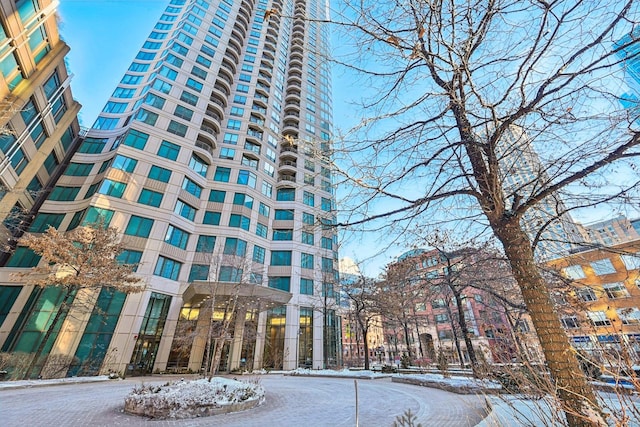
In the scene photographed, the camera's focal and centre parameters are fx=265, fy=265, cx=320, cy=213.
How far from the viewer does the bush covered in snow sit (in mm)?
7441

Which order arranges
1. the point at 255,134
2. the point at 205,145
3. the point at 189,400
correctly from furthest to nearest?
1. the point at 255,134
2. the point at 205,145
3. the point at 189,400

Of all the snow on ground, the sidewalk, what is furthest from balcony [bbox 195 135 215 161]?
the snow on ground

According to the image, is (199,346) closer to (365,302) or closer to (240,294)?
(240,294)

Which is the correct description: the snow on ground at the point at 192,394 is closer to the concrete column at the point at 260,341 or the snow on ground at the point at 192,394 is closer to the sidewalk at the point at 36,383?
the sidewalk at the point at 36,383

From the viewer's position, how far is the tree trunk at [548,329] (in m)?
3.22

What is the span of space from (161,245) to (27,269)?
8791 millimetres

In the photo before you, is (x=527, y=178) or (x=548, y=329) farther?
(x=527, y=178)

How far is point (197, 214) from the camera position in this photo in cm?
2722

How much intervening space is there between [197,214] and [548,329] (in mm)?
28380

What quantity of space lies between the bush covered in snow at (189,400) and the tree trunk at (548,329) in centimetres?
849

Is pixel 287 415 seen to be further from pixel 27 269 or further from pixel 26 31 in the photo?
pixel 27 269

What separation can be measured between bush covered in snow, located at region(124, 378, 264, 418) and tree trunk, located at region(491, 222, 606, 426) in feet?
27.9

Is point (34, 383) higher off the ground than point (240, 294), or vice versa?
point (240, 294)

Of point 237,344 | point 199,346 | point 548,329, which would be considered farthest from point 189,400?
point 237,344
